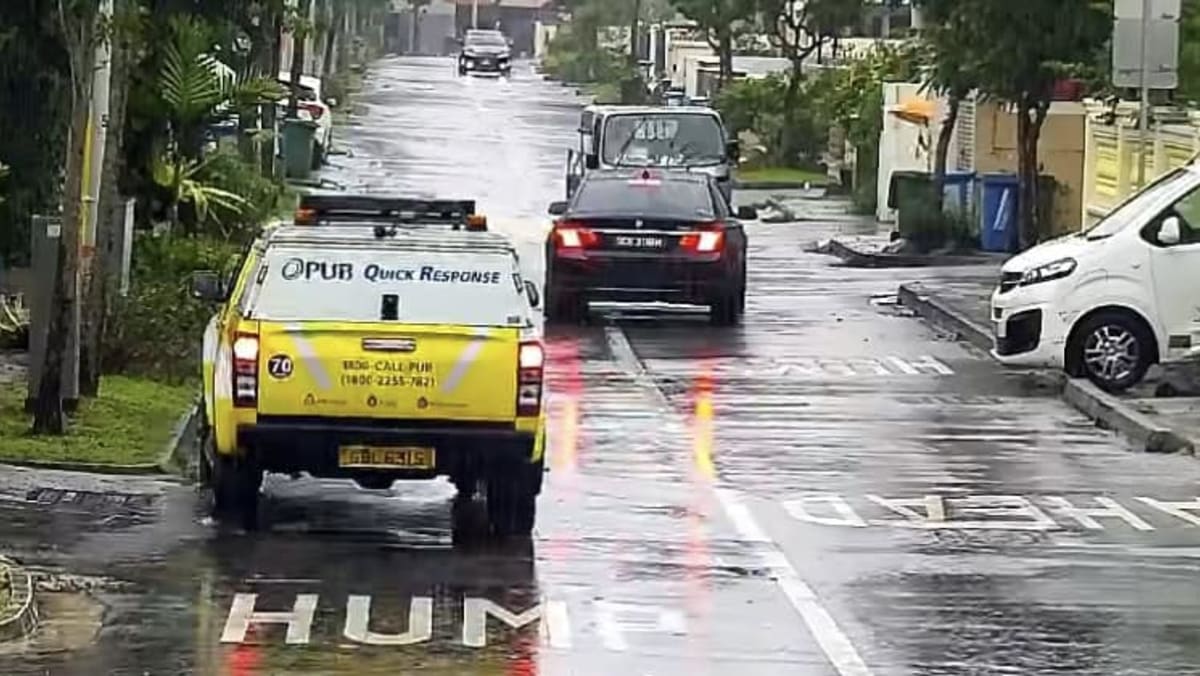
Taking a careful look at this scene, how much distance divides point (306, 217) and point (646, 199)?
42.7ft

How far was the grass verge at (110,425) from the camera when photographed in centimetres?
1733

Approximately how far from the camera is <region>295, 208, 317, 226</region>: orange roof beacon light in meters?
16.1

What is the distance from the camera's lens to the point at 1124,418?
20734mm

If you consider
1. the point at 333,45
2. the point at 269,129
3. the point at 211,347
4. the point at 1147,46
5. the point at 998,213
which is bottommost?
the point at 998,213

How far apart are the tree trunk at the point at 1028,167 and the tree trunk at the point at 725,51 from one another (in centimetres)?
2639

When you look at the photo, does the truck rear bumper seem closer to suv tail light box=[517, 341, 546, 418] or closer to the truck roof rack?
suv tail light box=[517, 341, 546, 418]

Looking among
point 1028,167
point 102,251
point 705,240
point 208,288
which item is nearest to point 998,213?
point 1028,167

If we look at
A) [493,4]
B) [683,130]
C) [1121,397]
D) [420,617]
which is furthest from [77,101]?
[493,4]

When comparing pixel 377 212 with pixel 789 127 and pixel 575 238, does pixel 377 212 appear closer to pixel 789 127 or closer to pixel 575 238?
pixel 575 238

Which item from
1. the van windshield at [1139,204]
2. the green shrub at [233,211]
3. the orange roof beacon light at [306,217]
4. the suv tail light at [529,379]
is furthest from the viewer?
the green shrub at [233,211]

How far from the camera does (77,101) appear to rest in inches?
701

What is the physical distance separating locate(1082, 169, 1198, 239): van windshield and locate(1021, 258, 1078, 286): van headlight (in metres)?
0.37

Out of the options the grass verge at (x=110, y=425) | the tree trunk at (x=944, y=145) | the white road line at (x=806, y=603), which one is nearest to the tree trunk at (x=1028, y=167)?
the tree trunk at (x=944, y=145)

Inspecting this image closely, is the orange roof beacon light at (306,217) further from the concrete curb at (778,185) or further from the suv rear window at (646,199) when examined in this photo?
the concrete curb at (778,185)
